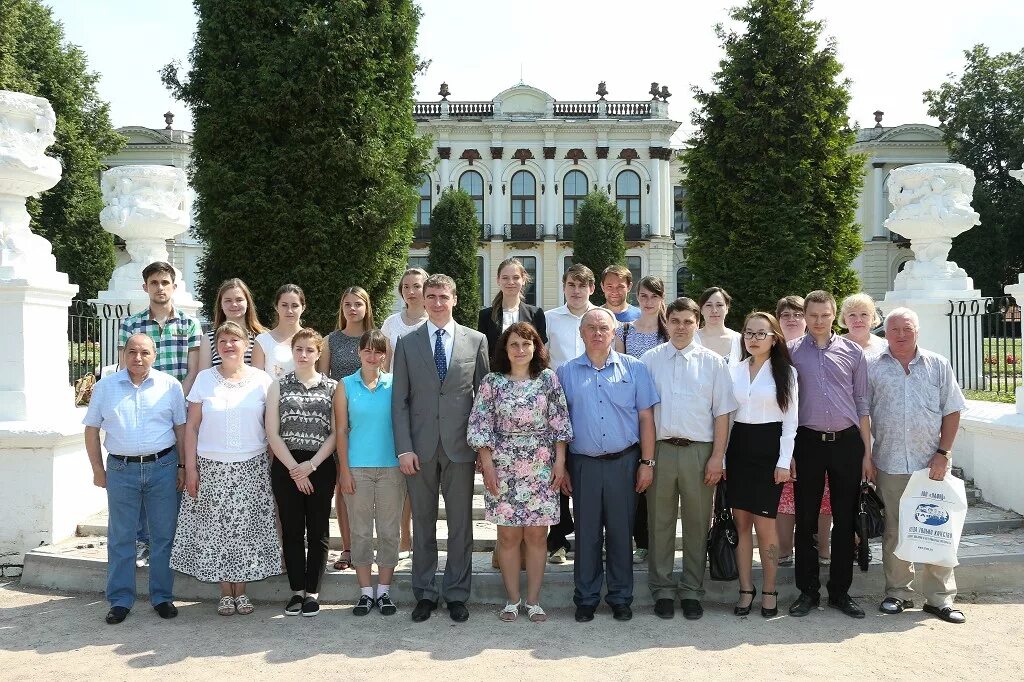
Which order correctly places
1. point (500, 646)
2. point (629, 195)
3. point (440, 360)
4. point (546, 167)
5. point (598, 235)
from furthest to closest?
point (629, 195) < point (546, 167) < point (598, 235) < point (440, 360) < point (500, 646)

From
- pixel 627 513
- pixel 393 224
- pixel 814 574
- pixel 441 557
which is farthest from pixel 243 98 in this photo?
pixel 814 574

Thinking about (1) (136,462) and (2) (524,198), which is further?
(2) (524,198)

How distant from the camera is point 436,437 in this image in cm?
461

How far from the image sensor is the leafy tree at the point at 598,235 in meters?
31.4

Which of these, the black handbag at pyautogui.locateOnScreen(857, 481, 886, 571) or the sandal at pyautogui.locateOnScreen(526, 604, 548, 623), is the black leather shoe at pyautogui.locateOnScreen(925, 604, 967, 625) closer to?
the black handbag at pyautogui.locateOnScreen(857, 481, 886, 571)

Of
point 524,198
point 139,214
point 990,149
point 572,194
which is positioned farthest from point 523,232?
point 139,214

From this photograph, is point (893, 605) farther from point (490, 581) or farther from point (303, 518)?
point (303, 518)

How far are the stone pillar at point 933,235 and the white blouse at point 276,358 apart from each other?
236 inches

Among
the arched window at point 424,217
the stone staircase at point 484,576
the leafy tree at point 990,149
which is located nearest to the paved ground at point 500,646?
the stone staircase at point 484,576

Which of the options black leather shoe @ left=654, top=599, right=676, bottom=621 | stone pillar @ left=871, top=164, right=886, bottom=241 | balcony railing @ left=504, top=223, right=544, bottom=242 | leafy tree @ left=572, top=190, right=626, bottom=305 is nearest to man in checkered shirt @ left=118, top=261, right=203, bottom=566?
black leather shoe @ left=654, top=599, right=676, bottom=621

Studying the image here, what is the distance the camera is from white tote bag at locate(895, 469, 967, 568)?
14.8 feet

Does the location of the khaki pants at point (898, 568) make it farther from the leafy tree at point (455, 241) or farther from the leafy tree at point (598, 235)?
the leafy tree at point (598, 235)

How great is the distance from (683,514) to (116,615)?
3167 mm

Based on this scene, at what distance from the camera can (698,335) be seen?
5.33m
